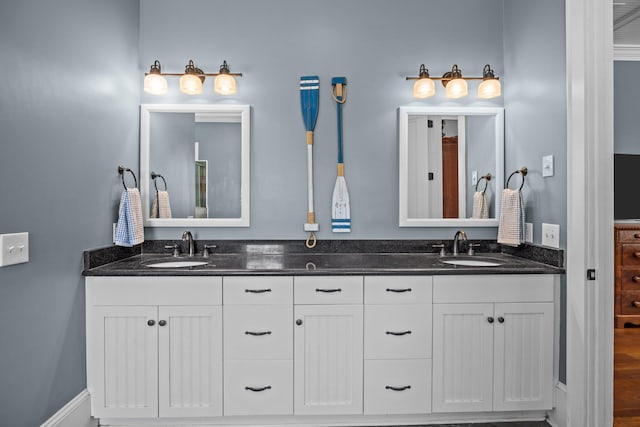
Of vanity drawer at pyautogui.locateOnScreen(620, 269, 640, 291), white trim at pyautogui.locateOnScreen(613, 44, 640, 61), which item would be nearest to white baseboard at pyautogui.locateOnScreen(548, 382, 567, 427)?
vanity drawer at pyautogui.locateOnScreen(620, 269, 640, 291)

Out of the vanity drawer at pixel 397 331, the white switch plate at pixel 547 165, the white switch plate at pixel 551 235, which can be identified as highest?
the white switch plate at pixel 547 165

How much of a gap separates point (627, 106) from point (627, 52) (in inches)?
19.4

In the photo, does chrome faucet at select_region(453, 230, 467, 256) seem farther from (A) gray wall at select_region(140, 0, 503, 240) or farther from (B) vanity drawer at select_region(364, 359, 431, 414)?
(B) vanity drawer at select_region(364, 359, 431, 414)

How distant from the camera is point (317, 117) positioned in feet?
8.42

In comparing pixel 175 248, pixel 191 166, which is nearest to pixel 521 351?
pixel 175 248

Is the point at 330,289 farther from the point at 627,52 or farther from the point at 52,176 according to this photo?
the point at 627,52

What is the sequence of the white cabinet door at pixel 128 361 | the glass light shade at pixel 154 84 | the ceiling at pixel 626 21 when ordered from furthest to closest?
the ceiling at pixel 626 21
the glass light shade at pixel 154 84
the white cabinet door at pixel 128 361

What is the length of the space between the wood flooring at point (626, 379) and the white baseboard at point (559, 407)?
32 centimetres

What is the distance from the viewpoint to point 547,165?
2.14m

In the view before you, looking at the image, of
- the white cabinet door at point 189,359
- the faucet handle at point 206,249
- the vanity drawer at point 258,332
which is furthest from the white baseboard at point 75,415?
the faucet handle at point 206,249

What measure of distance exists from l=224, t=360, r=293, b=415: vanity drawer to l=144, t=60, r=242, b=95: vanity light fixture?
1612 mm

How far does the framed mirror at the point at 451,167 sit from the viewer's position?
102 inches

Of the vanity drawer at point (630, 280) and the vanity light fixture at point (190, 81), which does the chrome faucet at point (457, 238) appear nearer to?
the vanity light fixture at point (190, 81)

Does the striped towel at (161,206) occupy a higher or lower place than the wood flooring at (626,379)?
higher
